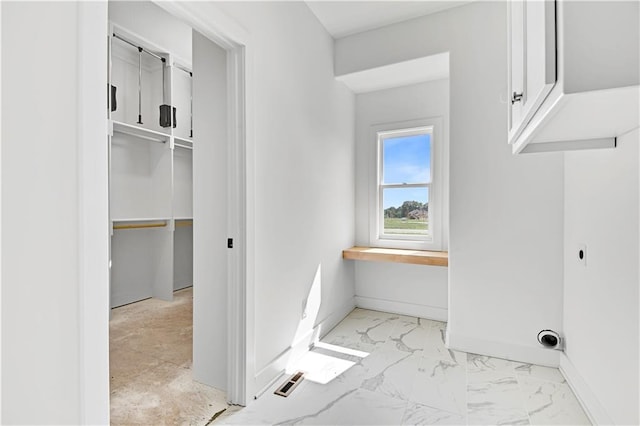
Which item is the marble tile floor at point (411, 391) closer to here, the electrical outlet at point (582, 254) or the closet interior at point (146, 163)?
the electrical outlet at point (582, 254)

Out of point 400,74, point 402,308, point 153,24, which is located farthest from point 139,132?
point 402,308

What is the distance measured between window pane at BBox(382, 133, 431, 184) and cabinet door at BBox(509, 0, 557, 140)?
163cm

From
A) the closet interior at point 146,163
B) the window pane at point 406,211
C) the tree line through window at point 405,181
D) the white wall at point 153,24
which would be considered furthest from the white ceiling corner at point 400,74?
the closet interior at point 146,163

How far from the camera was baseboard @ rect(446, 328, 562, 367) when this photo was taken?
217 centimetres

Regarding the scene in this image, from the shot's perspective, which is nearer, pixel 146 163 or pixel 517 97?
pixel 517 97

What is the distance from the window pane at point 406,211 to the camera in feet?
10.5

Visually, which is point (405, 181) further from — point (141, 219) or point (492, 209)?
point (141, 219)

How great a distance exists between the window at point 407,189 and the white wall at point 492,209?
0.67 meters

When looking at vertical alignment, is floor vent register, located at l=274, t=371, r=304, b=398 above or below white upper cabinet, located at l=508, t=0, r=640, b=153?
below

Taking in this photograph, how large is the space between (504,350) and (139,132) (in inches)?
146

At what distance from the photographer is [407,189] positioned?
328 cm

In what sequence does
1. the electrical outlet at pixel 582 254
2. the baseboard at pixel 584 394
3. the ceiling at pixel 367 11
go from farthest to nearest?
the ceiling at pixel 367 11, the electrical outlet at pixel 582 254, the baseboard at pixel 584 394

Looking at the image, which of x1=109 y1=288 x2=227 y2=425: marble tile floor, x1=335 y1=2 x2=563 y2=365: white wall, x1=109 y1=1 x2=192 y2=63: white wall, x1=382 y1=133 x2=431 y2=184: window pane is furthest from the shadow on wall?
x1=109 y1=1 x2=192 y2=63: white wall

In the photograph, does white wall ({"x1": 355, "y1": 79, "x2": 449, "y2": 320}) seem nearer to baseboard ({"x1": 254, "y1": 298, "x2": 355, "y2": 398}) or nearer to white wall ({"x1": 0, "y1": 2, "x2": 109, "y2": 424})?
baseboard ({"x1": 254, "y1": 298, "x2": 355, "y2": 398})
